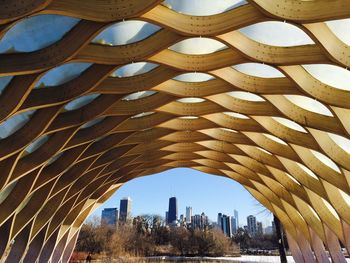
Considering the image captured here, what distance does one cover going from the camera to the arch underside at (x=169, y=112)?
12289mm

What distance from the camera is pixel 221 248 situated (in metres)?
106

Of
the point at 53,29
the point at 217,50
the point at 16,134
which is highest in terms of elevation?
the point at 217,50

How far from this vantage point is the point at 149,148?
3294cm

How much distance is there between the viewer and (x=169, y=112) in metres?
24.0

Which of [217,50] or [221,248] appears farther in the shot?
[221,248]

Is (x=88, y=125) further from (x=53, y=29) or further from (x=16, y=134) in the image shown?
(x=53, y=29)

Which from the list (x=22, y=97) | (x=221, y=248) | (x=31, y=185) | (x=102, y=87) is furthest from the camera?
(x=221, y=248)

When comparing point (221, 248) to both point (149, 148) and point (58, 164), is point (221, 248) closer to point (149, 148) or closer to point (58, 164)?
point (149, 148)

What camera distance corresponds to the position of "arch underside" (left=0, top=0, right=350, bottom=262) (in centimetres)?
1229

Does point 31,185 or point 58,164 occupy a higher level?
point 58,164

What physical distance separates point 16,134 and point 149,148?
15.9 meters

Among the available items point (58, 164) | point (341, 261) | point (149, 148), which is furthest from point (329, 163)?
point (58, 164)

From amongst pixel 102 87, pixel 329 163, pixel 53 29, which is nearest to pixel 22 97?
pixel 53 29

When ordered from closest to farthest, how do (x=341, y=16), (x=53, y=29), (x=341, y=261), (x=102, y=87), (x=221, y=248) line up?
1. (x=341, y=16)
2. (x=53, y=29)
3. (x=102, y=87)
4. (x=341, y=261)
5. (x=221, y=248)
